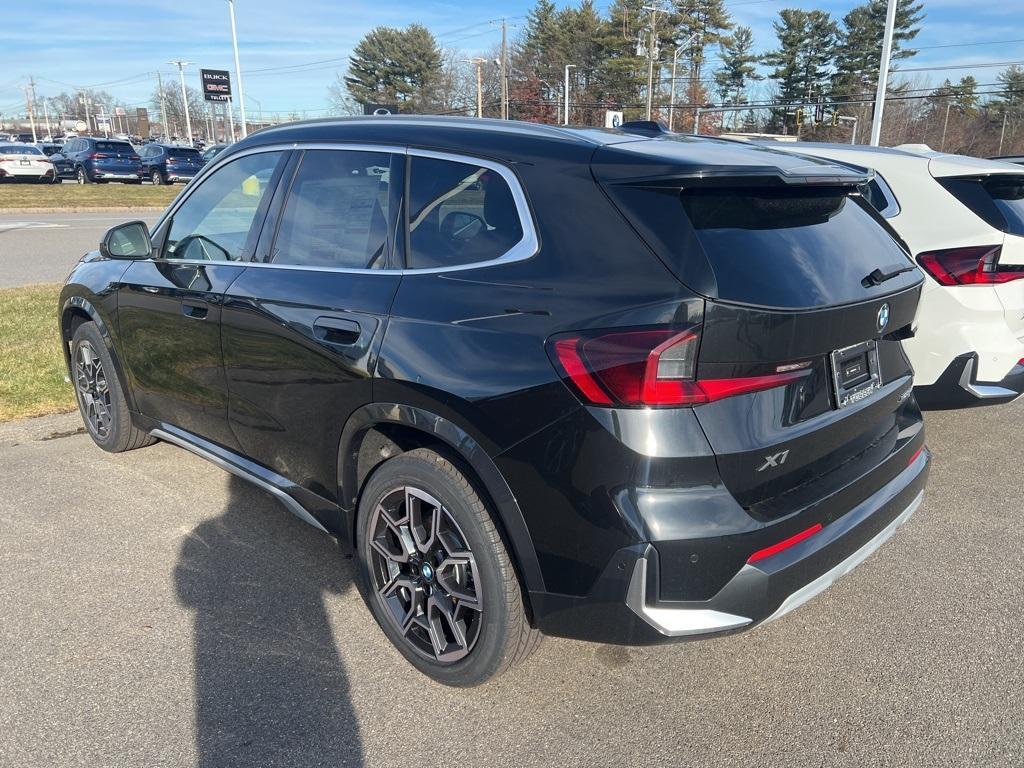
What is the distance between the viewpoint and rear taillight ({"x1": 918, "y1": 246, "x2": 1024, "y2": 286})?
4402 mm

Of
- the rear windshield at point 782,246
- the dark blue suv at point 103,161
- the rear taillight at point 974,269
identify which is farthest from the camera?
the dark blue suv at point 103,161

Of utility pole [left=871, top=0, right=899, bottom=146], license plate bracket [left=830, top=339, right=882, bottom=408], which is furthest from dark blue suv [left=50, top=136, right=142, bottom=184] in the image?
license plate bracket [left=830, top=339, right=882, bottom=408]

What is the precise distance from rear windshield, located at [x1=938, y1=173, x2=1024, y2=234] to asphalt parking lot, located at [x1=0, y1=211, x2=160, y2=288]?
9.52 m

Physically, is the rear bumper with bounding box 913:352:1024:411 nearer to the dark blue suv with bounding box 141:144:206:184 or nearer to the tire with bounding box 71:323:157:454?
the tire with bounding box 71:323:157:454

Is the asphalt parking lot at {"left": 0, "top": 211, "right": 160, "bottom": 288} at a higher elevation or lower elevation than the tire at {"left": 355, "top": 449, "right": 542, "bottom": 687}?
lower

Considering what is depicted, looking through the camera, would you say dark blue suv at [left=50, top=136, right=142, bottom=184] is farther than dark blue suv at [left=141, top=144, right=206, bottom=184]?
No

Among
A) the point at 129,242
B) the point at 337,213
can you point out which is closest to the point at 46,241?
the point at 129,242

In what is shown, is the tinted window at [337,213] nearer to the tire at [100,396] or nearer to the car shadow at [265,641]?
the car shadow at [265,641]

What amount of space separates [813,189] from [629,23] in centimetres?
7725

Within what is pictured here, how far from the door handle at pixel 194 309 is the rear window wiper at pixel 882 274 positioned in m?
2.71

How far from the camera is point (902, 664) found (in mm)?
2936

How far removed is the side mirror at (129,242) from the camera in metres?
4.23

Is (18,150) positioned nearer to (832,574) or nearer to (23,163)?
(23,163)

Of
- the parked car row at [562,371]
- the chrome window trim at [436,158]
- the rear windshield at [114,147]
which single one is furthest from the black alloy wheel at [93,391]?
the rear windshield at [114,147]
